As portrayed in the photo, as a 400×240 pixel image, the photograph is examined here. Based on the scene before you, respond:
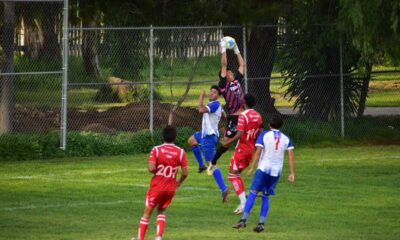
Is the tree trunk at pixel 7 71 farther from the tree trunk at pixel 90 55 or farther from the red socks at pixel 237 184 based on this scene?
the red socks at pixel 237 184

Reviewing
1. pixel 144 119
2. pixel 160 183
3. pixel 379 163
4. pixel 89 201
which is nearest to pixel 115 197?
pixel 89 201

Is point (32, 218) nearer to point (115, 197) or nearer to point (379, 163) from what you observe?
point (115, 197)

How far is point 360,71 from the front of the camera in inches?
1167

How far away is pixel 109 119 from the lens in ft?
99.1

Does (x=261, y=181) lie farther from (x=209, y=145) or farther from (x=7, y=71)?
(x=7, y=71)

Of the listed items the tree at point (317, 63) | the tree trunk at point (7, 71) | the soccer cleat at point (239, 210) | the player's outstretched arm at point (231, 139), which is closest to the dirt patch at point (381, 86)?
the tree at point (317, 63)

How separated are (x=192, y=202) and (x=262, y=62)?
41.5 feet

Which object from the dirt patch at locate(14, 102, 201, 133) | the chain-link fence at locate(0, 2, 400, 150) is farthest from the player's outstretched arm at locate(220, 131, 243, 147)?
the dirt patch at locate(14, 102, 201, 133)

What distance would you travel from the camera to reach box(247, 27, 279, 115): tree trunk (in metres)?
31.0

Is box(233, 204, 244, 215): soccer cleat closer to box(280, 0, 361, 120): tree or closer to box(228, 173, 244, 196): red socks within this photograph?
box(228, 173, 244, 196): red socks

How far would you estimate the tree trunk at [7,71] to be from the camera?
1038 inches

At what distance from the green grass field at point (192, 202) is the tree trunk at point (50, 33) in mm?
4823

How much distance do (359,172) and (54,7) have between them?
9855 mm

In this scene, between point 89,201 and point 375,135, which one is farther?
point 375,135
